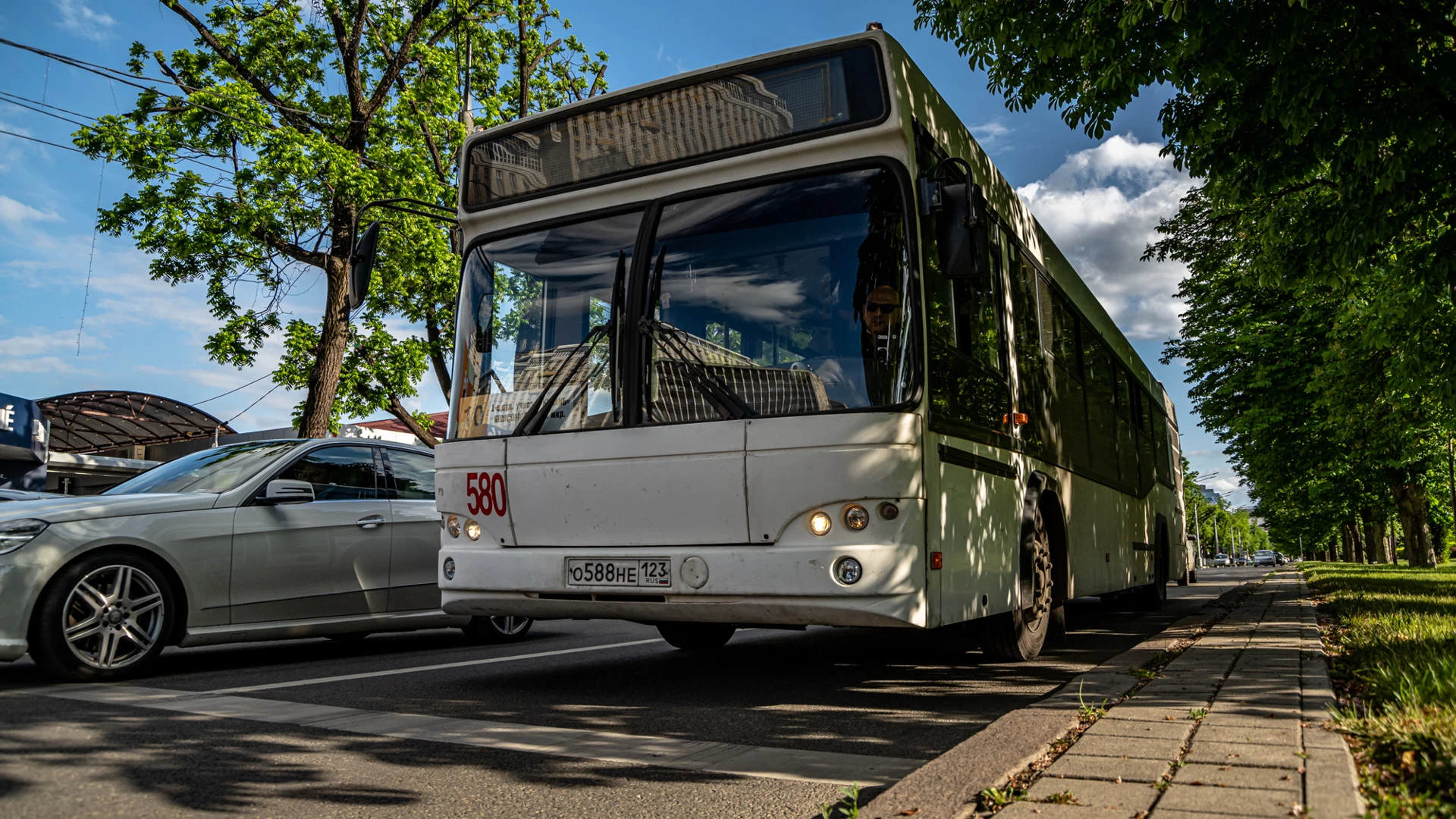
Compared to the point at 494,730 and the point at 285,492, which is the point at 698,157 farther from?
the point at 285,492

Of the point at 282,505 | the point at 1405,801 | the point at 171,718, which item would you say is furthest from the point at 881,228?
the point at 282,505

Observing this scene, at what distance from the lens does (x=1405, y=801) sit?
295 centimetres

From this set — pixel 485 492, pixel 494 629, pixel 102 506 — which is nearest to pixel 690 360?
pixel 485 492

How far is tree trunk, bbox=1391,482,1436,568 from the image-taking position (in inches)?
1271

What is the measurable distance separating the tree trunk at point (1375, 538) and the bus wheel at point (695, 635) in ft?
139

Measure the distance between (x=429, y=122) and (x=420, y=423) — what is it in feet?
22.1

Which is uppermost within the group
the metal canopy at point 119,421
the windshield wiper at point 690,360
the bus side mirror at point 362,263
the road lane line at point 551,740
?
the metal canopy at point 119,421

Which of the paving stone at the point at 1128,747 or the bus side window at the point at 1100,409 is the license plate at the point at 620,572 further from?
the bus side window at the point at 1100,409

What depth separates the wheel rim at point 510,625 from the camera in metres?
9.55

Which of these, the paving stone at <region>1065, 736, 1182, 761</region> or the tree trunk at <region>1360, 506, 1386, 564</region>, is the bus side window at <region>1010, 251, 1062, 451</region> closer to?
the paving stone at <region>1065, 736, 1182, 761</region>

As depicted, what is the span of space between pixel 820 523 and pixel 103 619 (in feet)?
14.4


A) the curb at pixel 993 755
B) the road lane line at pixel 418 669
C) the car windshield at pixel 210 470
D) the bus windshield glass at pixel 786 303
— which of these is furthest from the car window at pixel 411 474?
the curb at pixel 993 755

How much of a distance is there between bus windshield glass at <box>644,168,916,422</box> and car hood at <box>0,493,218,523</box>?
3.53m

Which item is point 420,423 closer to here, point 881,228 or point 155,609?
point 155,609
